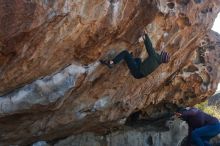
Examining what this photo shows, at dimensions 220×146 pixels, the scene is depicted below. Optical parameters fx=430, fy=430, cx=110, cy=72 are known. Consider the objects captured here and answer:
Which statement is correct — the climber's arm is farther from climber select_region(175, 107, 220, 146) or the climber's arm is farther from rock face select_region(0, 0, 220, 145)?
climber select_region(175, 107, 220, 146)

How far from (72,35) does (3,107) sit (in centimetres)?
214

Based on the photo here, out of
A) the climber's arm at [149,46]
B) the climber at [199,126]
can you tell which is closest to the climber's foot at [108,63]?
the climber's arm at [149,46]

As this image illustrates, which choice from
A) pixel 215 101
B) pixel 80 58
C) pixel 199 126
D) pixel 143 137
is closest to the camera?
pixel 80 58

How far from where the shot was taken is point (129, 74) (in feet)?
36.6

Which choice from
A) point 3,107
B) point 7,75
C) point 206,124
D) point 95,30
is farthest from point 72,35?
point 206,124

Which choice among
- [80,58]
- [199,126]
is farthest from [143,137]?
[80,58]

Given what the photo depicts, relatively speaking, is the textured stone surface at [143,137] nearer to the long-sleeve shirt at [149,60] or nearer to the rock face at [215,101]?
the long-sleeve shirt at [149,60]

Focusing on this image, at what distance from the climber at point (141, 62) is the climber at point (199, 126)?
2.20 m

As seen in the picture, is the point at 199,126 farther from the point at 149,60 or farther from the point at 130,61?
the point at 130,61

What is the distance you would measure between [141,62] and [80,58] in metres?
1.53

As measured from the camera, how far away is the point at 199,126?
1186 centimetres

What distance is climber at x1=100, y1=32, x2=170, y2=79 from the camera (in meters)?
10.1

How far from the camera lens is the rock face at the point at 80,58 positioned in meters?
8.37

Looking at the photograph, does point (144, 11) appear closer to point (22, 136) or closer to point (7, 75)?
point (7, 75)
